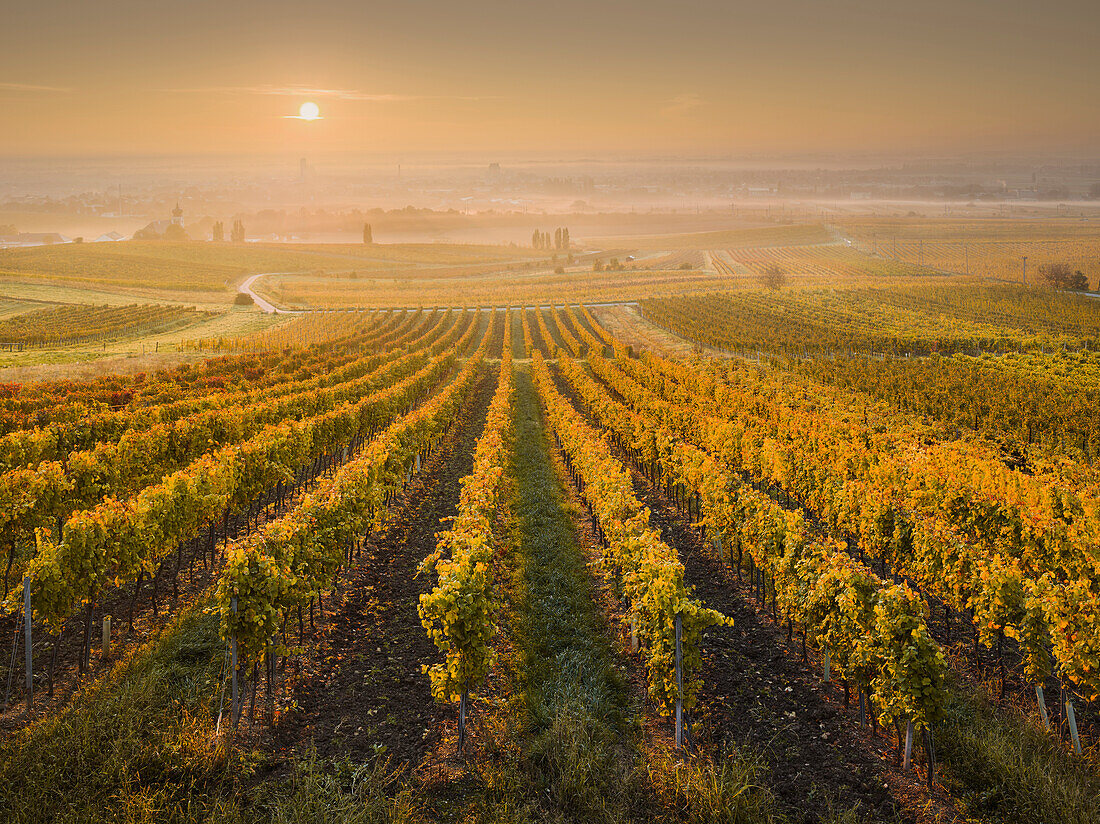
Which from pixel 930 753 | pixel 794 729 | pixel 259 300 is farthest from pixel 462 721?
pixel 259 300

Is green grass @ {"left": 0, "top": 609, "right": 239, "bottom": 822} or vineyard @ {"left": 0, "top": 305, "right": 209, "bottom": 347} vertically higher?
vineyard @ {"left": 0, "top": 305, "right": 209, "bottom": 347}

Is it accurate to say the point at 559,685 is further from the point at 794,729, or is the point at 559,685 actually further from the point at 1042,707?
the point at 1042,707

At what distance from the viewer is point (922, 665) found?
9.97m

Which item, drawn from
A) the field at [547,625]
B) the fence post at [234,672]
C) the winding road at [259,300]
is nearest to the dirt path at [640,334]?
the field at [547,625]

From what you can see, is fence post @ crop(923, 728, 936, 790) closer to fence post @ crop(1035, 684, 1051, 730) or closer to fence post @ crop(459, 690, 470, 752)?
fence post @ crop(1035, 684, 1051, 730)

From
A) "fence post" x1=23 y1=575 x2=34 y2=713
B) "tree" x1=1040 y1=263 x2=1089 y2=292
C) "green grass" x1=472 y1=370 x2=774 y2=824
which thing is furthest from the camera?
"tree" x1=1040 y1=263 x2=1089 y2=292

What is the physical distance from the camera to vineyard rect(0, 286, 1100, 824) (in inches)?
395

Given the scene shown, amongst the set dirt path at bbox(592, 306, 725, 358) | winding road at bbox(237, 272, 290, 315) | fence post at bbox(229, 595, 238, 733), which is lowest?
fence post at bbox(229, 595, 238, 733)

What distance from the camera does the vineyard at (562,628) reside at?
10.0 meters

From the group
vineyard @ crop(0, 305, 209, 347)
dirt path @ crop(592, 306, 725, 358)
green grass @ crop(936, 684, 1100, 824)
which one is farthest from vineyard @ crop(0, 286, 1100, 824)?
vineyard @ crop(0, 305, 209, 347)

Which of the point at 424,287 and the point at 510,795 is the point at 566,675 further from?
the point at 424,287

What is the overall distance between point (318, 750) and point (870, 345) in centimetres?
6607

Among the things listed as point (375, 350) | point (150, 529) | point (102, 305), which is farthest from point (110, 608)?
point (102, 305)

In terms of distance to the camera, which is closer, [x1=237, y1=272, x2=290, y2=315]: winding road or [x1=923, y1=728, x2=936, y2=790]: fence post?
[x1=923, y1=728, x2=936, y2=790]: fence post
